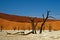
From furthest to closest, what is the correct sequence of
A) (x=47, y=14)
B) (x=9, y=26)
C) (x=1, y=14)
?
(x=1, y=14) → (x=9, y=26) → (x=47, y=14)

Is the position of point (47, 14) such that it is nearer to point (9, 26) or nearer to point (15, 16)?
point (9, 26)

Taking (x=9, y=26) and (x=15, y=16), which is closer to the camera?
(x=9, y=26)

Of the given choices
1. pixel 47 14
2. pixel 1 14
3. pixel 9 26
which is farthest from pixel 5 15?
pixel 47 14

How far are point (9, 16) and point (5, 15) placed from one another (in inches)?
118

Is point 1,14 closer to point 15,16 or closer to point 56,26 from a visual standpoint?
point 15,16

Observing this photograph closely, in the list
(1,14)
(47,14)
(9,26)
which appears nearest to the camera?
(47,14)

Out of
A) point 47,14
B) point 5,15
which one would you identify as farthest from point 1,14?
point 47,14

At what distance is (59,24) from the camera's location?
3305 inches

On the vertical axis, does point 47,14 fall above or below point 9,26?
A: above

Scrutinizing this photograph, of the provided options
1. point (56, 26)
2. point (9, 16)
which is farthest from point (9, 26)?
point (9, 16)

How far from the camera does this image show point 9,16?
127 metres

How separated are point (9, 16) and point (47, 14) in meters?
101

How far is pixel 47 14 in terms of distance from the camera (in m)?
27.8

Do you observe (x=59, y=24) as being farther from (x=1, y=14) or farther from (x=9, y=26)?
(x=1, y=14)
